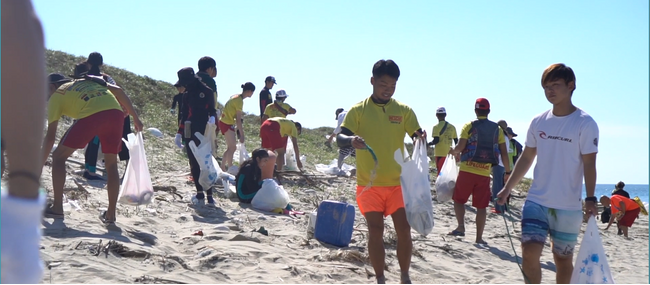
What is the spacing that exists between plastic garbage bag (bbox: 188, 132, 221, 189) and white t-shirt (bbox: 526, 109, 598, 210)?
4233 millimetres

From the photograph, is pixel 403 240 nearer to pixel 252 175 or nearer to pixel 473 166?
pixel 473 166

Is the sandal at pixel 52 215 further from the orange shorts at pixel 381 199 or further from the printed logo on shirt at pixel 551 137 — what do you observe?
the printed logo on shirt at pixel 551 137

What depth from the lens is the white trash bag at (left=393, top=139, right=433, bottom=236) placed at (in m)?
4.52

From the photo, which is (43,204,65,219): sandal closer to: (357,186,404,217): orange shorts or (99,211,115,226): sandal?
(99,211,115,226): sandal

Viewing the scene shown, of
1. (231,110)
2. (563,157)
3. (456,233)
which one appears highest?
(231,110)

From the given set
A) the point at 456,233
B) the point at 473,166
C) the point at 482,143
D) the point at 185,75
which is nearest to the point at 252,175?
the point at 185,75

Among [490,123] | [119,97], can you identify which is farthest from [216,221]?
[490,123]

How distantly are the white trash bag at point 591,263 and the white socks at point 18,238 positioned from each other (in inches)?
135

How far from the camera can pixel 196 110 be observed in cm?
750

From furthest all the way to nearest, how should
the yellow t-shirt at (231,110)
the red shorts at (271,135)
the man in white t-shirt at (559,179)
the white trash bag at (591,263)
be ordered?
the yellow t-shirt at (231,110) → the red shorts at (271,135) → the man in white t-shirt at (559,179) → the white trash bag at (591,263)

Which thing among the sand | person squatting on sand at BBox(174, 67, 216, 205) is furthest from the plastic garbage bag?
the sand

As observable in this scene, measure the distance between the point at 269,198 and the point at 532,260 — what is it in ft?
13.8

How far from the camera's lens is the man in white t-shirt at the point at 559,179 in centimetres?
390

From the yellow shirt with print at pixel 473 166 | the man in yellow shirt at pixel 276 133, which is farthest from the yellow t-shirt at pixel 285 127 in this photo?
the yellow shirt with print at pixel 473 166
